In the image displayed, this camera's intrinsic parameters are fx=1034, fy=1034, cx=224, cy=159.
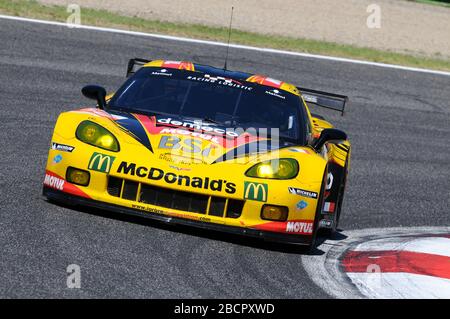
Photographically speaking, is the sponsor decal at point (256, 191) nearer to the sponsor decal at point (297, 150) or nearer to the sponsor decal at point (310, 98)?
the sponsor decal at point (297, 150)

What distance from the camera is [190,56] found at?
1496 centimetres

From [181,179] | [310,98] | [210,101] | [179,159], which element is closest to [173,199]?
[181,179]

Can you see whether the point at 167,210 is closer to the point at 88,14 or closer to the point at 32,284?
the point at 32,284

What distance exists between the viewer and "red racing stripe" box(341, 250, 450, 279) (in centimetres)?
650

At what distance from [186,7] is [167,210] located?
493 inches

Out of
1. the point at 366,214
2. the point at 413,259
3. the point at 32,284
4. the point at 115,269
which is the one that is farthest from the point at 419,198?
the point at 32,284

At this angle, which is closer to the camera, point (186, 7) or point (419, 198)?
point (419, 198)

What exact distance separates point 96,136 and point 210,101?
122 cm

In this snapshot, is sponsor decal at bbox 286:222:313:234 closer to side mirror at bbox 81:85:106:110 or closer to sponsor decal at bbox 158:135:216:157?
sponsor decal at bbox 158:135:216:157

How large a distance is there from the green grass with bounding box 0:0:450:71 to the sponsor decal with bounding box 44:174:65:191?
966cm

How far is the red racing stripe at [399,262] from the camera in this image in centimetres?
650

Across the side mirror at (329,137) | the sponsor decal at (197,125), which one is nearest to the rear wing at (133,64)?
the sponsor decal at (197,125)

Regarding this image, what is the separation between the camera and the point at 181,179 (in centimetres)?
640

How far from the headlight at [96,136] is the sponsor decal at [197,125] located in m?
0.46
